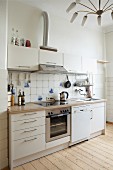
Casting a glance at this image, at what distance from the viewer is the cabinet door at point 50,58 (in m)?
2.66

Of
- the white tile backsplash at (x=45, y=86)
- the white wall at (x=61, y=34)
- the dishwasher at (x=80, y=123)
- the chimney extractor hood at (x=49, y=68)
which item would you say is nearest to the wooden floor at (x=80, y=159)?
the dishwasher at (x=80, y=123)

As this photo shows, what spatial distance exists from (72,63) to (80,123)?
131 centimetres

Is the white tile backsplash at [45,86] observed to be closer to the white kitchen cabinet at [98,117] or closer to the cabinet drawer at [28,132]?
the white kitchen cabinet at [98,117]

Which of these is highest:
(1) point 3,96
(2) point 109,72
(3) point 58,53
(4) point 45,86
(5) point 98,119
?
(3) point 58,53

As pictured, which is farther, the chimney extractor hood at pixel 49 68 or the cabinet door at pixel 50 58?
the cabinet door at pixel 50 58

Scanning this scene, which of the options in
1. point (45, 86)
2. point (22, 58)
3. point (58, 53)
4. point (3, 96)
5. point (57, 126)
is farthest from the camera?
point (45, 86)

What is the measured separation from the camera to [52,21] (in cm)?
326

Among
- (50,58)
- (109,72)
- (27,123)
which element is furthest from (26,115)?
(109,72)

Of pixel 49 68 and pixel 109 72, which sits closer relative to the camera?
pixel 49 68

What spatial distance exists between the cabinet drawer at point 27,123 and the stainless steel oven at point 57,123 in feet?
0.45

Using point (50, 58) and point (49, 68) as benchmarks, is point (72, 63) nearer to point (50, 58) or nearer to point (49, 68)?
point (50, 58)

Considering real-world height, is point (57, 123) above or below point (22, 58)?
below

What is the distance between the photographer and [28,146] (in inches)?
85.6

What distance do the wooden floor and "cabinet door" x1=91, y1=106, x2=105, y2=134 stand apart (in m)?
0.38
